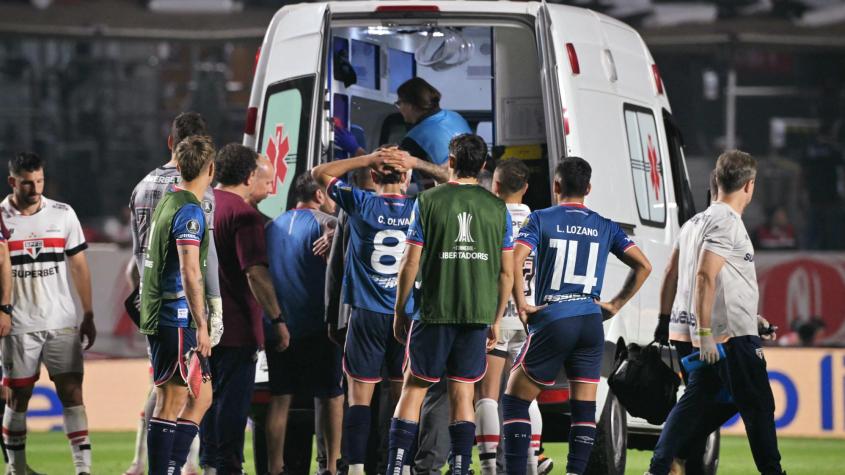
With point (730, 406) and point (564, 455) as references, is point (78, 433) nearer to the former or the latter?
point (730, 406)

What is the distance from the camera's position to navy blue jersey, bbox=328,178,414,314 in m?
6.82

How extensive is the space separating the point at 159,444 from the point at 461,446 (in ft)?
4.56

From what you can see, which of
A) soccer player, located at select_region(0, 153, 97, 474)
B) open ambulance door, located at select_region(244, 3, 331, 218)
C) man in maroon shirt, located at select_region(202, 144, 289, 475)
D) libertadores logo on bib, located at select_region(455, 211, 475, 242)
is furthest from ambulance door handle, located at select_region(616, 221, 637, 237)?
soccer player, located at select_region(0, 153, 97, 474)

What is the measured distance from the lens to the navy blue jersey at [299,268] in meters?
7.40

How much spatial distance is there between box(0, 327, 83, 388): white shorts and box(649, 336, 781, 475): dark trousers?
333cm

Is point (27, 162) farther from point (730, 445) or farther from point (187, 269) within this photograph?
point (730, 445)

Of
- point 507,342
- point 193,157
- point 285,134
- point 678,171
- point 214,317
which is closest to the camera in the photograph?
point 193,157

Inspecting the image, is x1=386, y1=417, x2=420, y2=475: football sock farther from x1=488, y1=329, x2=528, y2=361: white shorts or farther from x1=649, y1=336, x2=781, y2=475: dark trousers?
x1=649, y1=336, x2=781, y2=475: dark trousers

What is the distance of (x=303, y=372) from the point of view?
7273mm

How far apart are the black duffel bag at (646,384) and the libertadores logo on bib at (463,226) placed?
49.6 inches

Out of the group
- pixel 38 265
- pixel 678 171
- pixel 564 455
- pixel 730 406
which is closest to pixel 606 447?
pixel 730 406

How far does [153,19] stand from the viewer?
1905 centimetres

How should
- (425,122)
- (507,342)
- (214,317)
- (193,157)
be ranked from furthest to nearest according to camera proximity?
(425,122), (507,342), (214,317), (193,157)

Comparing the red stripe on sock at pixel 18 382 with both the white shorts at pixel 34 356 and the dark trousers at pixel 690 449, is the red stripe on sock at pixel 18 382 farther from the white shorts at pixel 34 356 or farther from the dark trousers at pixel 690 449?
the dark trousers at pixel 690 449
